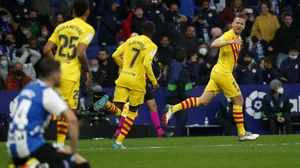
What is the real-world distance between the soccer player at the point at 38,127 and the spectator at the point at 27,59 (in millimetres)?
16189

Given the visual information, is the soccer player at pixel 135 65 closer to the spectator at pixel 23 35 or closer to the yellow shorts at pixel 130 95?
the yellow shorts at pixel 130 95

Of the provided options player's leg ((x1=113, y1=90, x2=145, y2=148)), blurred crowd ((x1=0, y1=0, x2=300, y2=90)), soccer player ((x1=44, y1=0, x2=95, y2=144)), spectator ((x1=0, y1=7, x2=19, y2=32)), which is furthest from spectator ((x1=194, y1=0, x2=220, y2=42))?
soccer player ((x1=44, y1=0, x2=95, y2=144))

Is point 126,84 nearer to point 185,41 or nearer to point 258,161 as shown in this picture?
point 258,161

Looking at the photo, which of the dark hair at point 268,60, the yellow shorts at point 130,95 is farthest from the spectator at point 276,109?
the yellow shorts at point 130,95

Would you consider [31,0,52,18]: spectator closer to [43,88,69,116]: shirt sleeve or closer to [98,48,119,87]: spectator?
[98,48,119,87]: spectator

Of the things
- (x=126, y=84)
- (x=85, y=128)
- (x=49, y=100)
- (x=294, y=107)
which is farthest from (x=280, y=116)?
(x=49, y=100)

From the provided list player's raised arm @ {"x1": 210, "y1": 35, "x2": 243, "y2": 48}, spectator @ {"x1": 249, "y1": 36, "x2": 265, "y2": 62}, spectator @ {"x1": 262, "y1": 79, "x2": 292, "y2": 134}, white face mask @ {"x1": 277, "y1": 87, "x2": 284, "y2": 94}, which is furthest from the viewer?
spectator @ {"x1": 249, "y1": 36, "x2": 265, "y2": 62}

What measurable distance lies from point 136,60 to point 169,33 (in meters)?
8.53

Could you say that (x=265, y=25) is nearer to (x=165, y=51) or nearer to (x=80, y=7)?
(x=165, y=51)

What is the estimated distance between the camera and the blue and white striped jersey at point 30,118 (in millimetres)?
10328

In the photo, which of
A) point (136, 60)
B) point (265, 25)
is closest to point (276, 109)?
point (265, 25)

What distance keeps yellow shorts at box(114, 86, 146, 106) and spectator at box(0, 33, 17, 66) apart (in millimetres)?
6724

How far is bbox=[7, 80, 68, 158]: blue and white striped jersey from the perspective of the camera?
10328 mm

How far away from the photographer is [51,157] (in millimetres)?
10320
